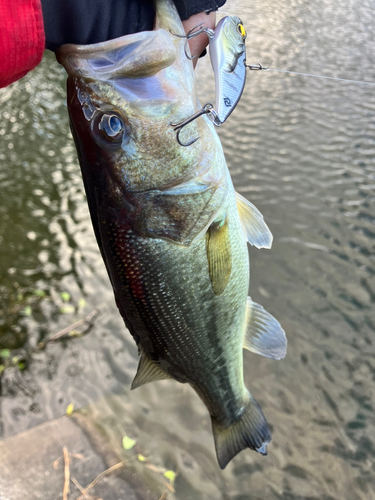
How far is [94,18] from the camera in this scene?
3.55 ft

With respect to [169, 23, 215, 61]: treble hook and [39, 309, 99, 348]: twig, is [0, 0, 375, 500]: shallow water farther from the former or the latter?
[169, 23, 215, 61]: treble hook

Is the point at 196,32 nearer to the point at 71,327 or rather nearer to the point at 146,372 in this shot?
the point at 146,372

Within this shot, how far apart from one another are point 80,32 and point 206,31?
1.23ft

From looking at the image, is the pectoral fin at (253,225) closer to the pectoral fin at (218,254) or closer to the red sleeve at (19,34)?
the pectoral fin at (218,254)

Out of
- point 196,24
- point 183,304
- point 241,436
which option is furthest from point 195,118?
point 241,436

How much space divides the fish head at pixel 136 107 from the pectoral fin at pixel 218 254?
0.24m

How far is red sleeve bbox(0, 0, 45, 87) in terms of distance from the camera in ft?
3.25

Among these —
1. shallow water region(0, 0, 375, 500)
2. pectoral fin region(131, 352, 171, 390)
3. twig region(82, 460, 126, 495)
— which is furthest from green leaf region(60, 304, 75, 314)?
pectoral fin region(131, 352, 171, 390)

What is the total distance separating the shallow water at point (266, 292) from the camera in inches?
120

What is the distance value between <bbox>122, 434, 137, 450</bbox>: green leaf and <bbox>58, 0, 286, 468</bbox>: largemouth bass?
1490mm

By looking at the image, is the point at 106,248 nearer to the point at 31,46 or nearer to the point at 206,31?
the point at 31,46

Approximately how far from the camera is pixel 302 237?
459 cm

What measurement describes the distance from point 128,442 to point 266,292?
1.94 m

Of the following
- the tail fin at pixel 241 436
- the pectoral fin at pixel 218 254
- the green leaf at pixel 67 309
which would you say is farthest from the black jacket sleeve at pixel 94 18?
the green leaf at pixel 67 309
